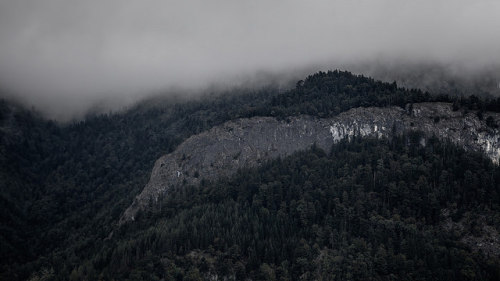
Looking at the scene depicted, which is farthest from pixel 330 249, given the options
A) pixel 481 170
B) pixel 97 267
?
pixel 97 267

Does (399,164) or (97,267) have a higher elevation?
(399,164)

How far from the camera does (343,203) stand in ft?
610

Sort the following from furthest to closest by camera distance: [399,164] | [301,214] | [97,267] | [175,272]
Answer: [399,164] < [301,214] < [97,267] < [175,272]

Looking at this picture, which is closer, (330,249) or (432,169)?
(330,249)

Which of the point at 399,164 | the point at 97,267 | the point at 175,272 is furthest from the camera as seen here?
the point at 399,164

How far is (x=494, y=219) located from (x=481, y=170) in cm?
2692

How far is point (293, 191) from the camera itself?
19700 cm

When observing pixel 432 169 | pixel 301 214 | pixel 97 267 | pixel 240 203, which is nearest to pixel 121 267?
pixel 97 267

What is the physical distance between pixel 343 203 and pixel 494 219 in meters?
50.1

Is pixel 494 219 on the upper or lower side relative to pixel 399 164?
lower

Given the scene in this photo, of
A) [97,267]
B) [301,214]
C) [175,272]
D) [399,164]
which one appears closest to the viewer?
[175,272]

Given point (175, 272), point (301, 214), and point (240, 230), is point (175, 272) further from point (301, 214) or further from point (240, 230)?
point (301, 214)

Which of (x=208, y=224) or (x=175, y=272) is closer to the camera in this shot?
(x=175, y=272)

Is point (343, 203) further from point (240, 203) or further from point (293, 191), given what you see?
point (240, 203)
